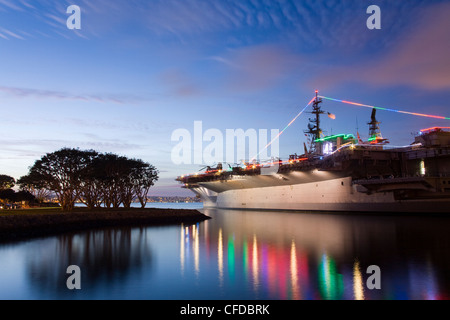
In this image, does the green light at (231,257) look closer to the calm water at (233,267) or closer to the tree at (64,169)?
the calm water at (233,267)

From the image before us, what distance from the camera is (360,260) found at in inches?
614

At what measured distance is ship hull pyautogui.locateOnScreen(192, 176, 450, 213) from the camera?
41.2 metres

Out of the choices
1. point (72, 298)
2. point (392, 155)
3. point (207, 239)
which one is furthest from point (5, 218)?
point (392, 155)

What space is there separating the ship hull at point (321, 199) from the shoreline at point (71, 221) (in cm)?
1959

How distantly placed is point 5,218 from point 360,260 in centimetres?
2665

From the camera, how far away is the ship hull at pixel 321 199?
135 feet

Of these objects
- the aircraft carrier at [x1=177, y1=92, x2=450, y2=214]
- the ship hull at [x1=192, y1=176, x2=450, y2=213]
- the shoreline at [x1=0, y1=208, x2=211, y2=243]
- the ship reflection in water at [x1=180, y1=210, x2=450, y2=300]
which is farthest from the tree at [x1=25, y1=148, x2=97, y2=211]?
the ship hull at [x1=192, y1=176, x2=450, y2=213]

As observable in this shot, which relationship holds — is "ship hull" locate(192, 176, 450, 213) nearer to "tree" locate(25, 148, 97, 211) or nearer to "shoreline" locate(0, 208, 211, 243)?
"shoreline" locate(0, 208, 211, 243)

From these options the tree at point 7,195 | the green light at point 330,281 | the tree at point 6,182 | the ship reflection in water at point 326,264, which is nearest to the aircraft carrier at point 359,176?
the ship reflection in water at point 326,264

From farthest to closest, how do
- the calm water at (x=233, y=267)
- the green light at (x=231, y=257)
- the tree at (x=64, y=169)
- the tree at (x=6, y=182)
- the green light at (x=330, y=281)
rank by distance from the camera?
1. the tree at (x=6, y=182)
2. the tree at (x=64, y=169)
3. the green light at (x=231, y=257)
4. the calm water at (x=233, y=267)
5. the green light at (x=330, y=281)

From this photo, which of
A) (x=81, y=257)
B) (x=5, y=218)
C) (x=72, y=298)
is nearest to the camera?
(x=72, y=298)

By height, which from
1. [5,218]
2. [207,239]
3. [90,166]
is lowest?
[207,239]

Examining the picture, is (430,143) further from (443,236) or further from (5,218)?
(5,218)

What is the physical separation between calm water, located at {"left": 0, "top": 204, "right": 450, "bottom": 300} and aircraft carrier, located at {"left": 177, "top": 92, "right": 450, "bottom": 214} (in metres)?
A: 17.3
